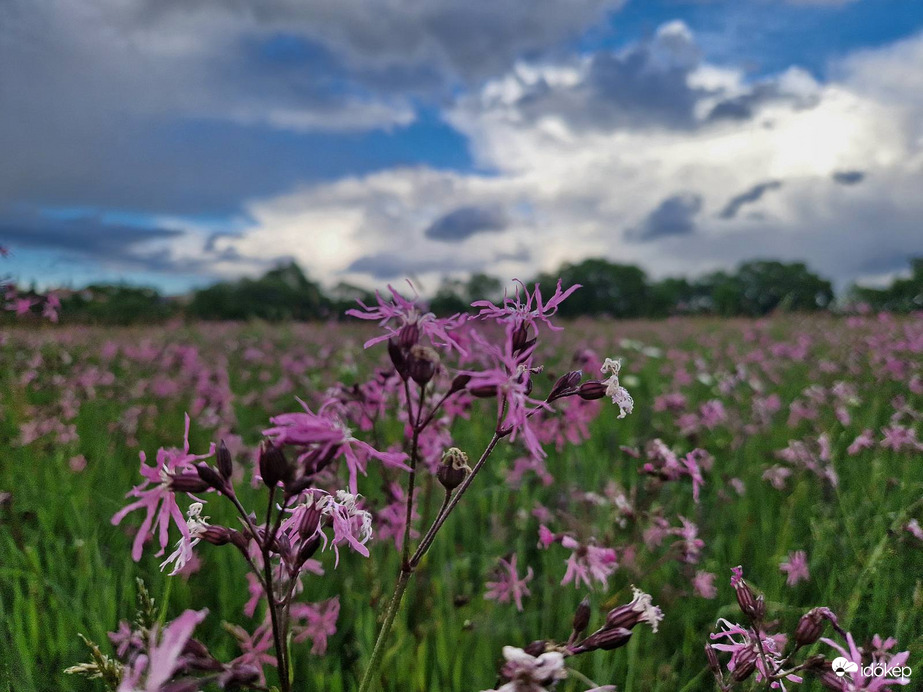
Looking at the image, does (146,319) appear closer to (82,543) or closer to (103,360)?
(103,360)

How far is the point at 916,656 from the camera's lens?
2117 millimetres

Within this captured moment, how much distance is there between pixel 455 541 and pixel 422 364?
260cm

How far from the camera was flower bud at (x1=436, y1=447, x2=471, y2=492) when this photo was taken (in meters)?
1.14

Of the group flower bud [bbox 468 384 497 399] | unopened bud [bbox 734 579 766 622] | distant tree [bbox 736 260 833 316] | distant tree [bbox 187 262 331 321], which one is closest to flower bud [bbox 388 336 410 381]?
flower bud [bbox 468 384 497 399]

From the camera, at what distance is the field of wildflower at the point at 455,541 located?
3.52 ft

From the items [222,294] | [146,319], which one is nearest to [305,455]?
[146,319]

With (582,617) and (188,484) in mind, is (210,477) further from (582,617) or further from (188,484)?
(582,617)

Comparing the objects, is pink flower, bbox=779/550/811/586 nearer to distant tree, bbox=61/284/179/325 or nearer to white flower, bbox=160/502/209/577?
white flower, bbox=160/502/209/577

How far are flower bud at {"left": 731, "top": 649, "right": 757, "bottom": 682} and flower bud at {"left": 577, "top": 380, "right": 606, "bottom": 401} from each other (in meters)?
0.65

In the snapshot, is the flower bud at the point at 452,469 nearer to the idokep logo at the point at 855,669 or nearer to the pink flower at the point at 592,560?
the pink flower at the point at 592,560

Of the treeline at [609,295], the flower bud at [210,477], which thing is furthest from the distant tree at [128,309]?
the flower bud at [210,477]

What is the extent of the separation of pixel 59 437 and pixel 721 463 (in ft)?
16.5

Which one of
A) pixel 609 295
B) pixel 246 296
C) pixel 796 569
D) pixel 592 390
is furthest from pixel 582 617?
pixel 609 295

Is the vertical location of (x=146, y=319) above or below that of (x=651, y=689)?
above
